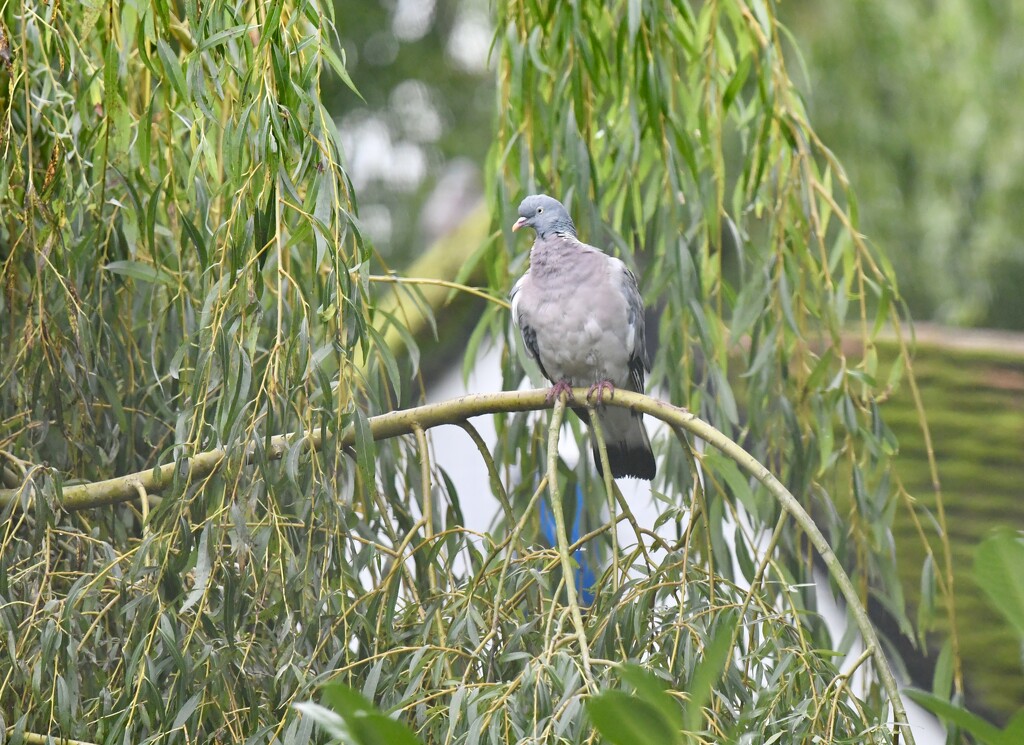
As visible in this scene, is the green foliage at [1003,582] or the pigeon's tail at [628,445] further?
the pigeon's tail at [628,445]

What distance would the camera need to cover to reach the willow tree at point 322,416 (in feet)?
5.27

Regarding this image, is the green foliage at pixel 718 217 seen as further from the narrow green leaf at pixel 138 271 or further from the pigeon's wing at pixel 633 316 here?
the narrow green leaf at pixel 138 271

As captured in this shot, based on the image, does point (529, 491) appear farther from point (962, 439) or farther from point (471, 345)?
point (962, 439)

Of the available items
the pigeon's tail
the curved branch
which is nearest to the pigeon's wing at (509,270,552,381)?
the pigeon's tail

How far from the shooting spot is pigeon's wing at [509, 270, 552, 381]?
2535mm

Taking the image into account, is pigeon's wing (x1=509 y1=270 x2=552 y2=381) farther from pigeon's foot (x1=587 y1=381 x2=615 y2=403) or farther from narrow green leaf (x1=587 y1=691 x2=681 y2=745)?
narrow green leaf (x1=587 y1=691 x2=681 y2=745)

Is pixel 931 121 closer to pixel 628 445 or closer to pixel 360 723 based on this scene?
pixel 628 445

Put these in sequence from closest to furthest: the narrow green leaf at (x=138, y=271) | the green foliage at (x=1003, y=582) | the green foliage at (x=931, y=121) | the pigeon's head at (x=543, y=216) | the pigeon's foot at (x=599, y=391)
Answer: the green foliage at (x=1003, y=582)
the narrow green leaf at (x=138, y=271)
the pigeon's foot at (x=599, y=391)
the pigeon's head at (x=543, y=216)
the green foliage at (x=931, y=121)

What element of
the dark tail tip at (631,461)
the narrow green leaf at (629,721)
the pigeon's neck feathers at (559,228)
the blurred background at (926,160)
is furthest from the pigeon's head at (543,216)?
the narrow green leaf at (629,721)

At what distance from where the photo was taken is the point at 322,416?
1649 mm

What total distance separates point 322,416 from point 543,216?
38.0 inches

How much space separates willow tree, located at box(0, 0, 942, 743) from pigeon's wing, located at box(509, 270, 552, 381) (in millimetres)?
116

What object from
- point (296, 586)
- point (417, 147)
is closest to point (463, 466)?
point (296, 586)

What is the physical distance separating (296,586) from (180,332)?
24.3 inches
